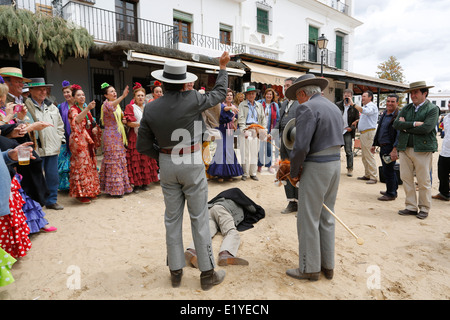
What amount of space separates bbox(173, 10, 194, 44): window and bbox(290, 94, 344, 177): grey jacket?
11482 millimetres

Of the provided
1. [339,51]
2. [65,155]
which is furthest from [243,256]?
[339,51]

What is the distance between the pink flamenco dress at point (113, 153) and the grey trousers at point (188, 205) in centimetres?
286

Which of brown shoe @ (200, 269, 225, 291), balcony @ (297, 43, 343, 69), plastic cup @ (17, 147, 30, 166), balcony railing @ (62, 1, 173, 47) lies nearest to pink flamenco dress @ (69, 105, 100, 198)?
plastic cup @ (17, 147, 30, 166)

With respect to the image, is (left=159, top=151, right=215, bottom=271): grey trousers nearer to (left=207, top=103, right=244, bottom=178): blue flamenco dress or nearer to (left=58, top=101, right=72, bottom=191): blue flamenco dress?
(left=58, top=101, right=72, bottom=191): blue flamenco dress

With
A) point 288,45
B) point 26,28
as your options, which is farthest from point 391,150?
point 288,45

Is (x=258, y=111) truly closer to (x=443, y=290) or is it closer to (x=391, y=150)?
(x=391, y=150)

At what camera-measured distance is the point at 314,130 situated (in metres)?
2.50

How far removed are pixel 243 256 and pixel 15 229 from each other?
7.96 ft

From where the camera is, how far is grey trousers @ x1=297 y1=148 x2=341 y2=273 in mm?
2564

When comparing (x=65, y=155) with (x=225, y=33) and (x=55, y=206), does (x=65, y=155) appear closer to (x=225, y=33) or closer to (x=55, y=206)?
(x=55, y=206)

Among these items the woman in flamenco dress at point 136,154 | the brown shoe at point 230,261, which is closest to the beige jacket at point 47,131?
the woman in flamenco dress at point 136,154

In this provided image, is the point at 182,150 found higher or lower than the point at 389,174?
higher

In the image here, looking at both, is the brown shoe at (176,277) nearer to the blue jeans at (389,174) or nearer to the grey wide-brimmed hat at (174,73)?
the grey wide-brimmed hat at (174,73)
